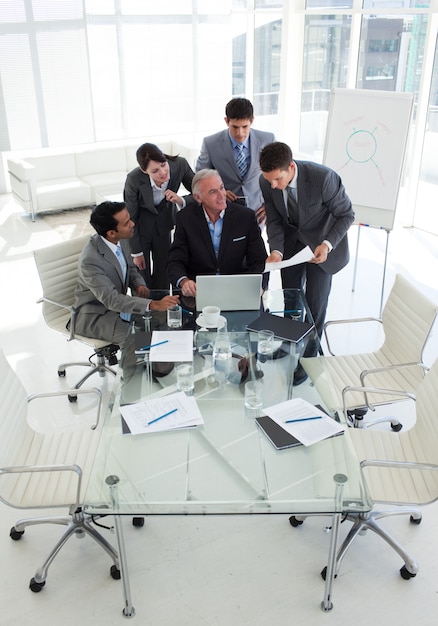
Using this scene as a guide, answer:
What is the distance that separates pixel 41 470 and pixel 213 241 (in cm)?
196

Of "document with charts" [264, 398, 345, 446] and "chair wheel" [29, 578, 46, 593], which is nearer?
"document with charts" [264, 398, 345, 446]

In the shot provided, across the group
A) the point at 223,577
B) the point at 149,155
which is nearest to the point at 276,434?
the point at 223,577

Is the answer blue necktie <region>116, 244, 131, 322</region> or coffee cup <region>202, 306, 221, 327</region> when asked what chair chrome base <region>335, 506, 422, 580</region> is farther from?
blue necktie <region>116, 244, 131, 322</region>

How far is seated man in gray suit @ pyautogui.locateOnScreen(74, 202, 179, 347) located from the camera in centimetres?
380

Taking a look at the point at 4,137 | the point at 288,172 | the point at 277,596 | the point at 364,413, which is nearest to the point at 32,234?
the point at 4,137

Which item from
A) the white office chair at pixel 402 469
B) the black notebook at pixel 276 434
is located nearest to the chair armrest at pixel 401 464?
the white office chair at pixel 402 469

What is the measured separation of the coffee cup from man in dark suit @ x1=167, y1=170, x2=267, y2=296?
51 centimetres

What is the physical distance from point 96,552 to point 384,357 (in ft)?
6.45

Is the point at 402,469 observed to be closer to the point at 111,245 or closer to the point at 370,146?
the point at 111,245

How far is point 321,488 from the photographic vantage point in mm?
2320

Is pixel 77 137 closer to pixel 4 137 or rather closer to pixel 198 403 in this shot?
pixel 4 137

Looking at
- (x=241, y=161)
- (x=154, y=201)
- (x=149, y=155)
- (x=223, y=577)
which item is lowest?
(x=223, y=577)

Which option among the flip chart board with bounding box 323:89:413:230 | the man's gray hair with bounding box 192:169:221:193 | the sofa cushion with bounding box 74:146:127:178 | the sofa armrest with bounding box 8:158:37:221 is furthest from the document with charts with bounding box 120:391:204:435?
the sofa cushion with bounding box 74:146:127:178

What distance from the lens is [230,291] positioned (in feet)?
11.4
